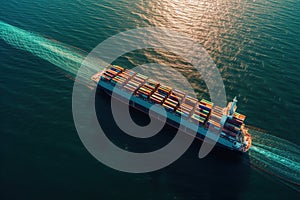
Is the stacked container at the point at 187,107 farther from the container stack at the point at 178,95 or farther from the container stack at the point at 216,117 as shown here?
the container stack at the point at 216,117

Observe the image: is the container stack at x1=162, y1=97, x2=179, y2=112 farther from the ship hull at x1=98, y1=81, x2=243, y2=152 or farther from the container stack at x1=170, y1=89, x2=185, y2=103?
the ship hull at x1=98, y1=81, x2=243, y2=152

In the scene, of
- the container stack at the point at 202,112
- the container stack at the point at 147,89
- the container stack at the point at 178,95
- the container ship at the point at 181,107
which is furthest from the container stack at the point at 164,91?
the container stack at the point at 202,112

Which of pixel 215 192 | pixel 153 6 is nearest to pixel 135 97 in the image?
pixel 215 192

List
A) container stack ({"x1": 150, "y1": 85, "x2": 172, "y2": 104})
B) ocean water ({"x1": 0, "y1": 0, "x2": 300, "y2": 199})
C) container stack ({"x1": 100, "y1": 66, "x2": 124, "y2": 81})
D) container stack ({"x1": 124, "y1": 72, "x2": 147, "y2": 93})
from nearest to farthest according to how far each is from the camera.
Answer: ocean water ({"x1": 0, "y1": 0, "x2": 300, "y2": 199}) → container stack ({"x1": 150, "y1": 85, "x2": 172, "y2": 104}) → container stack ({"x1": 124, "y1": 72, "x2": 147, "y2": 93}) → container stack ({"x1": 100, "y1": 66, "x2": 124, "y2": 81})

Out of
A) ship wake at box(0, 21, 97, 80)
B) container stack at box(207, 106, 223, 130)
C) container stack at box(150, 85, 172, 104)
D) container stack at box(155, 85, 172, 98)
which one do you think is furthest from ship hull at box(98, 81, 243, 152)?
ship wake at box(0, 21, 97, 80)

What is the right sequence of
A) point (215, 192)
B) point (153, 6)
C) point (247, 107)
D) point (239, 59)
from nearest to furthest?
point (215, 192), point (247, 107), point (239, 59), point (153, 6)

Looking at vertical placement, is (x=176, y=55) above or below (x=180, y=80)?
above

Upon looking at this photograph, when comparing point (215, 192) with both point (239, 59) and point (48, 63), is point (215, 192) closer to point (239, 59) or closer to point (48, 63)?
point (239, 59)
